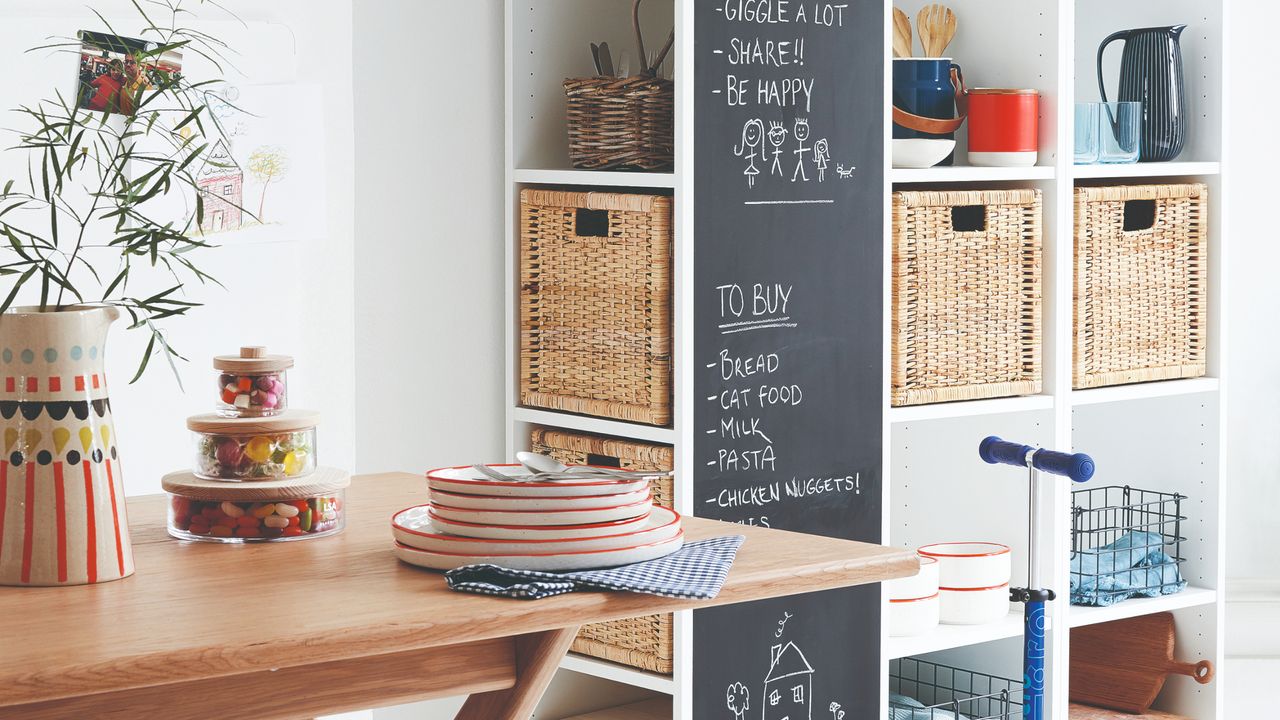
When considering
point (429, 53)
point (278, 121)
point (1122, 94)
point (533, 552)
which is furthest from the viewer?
point (1122, 94)

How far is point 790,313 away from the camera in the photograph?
8.65ft

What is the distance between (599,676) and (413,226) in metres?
0.88

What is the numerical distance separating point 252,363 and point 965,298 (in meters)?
1.72

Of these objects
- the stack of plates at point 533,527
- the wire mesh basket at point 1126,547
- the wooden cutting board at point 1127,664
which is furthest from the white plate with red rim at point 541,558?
the wooden cutting board at point 1127,664

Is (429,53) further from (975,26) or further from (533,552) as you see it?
(533,552)

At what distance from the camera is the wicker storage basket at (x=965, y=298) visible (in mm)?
2793

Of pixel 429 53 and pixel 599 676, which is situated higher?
pixel 429 53

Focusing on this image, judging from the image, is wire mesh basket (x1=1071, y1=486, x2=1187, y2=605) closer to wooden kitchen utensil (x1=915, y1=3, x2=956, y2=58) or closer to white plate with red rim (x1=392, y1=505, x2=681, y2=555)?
wooden kitchen utensil (x1=915, y1=3, x2=956, y2=58)

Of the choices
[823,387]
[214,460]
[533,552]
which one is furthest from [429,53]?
[533,552]

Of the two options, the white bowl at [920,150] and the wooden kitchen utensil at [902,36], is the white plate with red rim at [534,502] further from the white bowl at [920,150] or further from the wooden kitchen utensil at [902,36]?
the wooden kitchen utensil at [902,36]

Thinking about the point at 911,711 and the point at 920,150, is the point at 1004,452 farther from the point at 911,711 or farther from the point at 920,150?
the point at 911,711

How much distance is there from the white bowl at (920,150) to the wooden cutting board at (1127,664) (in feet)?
3.87

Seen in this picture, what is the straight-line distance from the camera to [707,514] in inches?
101

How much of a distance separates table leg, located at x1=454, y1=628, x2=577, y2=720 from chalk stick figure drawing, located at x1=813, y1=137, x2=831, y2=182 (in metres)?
1.47
